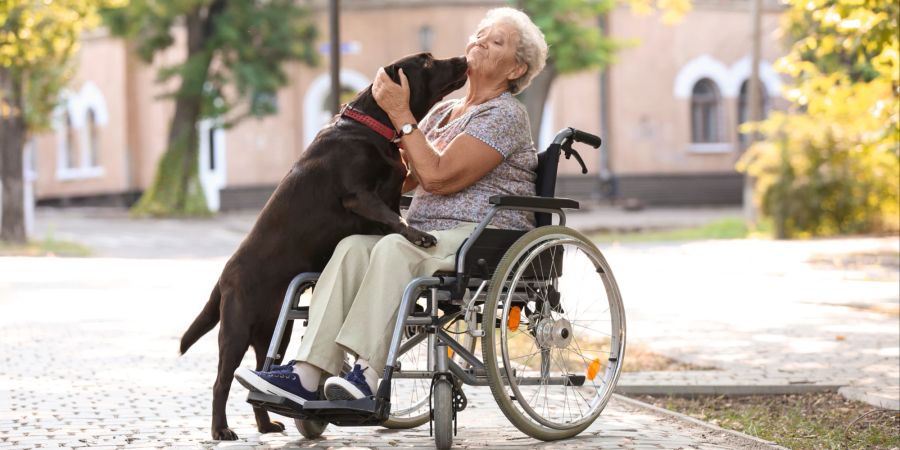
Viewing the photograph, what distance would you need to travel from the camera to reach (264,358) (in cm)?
516

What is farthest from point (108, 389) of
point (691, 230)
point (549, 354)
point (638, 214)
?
point (638, 214)

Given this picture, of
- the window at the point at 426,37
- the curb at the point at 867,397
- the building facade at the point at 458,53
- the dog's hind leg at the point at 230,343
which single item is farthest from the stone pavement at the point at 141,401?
the building facade at the point at 458,53

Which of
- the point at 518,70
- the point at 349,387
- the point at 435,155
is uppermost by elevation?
the point at 518,70

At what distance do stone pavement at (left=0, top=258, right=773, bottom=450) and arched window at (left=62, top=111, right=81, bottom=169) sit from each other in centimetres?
2690

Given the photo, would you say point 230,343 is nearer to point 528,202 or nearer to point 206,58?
point 528,202

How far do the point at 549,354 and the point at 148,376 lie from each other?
2.76 metres

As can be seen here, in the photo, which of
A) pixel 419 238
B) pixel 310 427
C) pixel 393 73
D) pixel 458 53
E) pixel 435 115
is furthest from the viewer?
pixel 458 53

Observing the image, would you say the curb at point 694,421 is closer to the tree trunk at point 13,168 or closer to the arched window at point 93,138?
the tree trunk at point 13,168

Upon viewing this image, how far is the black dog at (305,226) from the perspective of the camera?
16.2 ft

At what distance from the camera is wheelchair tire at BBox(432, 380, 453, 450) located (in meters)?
4.85

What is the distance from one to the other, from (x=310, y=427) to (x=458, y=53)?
28638 millimetres

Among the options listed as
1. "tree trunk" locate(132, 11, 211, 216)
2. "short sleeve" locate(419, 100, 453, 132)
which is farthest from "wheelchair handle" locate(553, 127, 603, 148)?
"tree trunk" locate(132, 11, 211, 216)

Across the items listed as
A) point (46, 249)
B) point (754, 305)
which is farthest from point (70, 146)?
point (754, 305)

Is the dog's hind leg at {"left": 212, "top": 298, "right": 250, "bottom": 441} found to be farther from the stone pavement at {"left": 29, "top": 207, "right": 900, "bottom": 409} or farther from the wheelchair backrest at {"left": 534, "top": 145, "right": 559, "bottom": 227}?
the stone pavement at {"left": 29, "top": 207, "right": 900, "bottom": 409}
